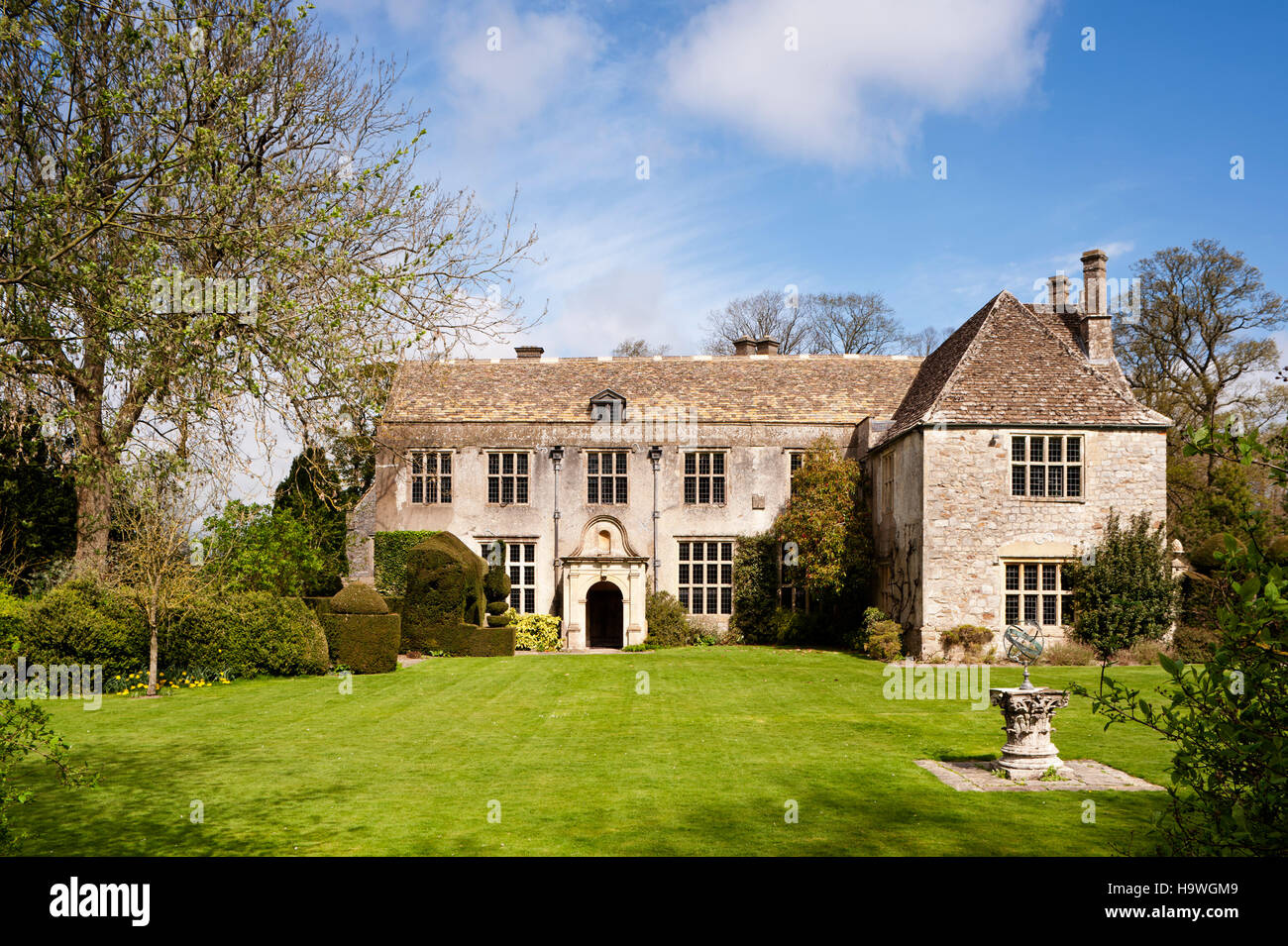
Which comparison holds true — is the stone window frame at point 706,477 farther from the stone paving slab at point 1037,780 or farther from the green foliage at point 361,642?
the stone paving slab at point 1037,780

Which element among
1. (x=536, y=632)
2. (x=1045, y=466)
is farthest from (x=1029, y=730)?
(x=536, y=632)

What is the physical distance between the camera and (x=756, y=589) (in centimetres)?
2819

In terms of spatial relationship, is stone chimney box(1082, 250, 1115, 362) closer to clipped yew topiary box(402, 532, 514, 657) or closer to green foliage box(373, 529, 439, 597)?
clipped yew topiary box(402, 532, 514, 657)

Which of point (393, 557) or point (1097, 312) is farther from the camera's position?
point (393, 557)

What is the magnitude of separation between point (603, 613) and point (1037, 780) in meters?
22.3

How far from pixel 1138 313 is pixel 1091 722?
27.1m

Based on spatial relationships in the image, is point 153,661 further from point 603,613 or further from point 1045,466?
point 1045,466

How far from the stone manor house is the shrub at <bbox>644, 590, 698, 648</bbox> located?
0.45m

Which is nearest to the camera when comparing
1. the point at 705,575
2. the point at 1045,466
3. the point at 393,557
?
the point at 1045,466

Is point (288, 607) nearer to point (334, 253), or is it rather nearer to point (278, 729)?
point (278, 729)

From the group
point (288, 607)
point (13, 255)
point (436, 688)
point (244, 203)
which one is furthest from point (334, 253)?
point (288, 607)

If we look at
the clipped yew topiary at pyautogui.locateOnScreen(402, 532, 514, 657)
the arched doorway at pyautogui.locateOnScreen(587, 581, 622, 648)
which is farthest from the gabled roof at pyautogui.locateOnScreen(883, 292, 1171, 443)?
the clipped yew topiary at pyautogui.locateOnScreen(402, 532, 514, 657)

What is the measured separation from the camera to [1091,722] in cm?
1327

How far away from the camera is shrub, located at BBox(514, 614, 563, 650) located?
27062 millimetres
